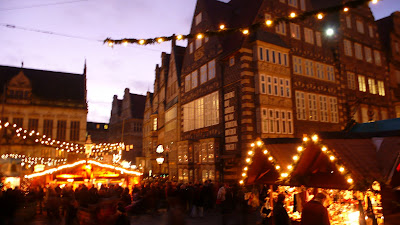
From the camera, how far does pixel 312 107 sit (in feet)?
76.5

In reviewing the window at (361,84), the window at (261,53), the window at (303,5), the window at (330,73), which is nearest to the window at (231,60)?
the window at (261,53)

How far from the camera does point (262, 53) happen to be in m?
21.4

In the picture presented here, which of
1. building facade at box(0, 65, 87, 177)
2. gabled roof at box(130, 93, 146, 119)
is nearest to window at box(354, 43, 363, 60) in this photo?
building facade at box(0, 65, 87, 177)

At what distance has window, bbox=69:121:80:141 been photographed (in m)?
47.9

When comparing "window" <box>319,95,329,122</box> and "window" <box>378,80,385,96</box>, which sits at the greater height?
"window" <box>378,80,385,96</box>

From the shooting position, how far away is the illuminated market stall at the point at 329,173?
7730 mm

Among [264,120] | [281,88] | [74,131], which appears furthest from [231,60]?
[74,131]

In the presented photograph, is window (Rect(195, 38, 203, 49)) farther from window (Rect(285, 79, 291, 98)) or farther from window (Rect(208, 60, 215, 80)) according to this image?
window (Rect(285, 79, 291, 98))

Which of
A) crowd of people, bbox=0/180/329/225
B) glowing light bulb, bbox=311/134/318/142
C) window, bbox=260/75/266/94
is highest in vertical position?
window, bbox=260/75/266/94

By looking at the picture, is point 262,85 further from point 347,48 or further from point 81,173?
point 81,173

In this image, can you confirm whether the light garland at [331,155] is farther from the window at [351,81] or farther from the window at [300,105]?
the window at [351,81]

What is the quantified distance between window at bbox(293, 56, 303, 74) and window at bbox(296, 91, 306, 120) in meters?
1.61

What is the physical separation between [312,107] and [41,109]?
3957 cm

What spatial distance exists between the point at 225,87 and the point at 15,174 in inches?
748
